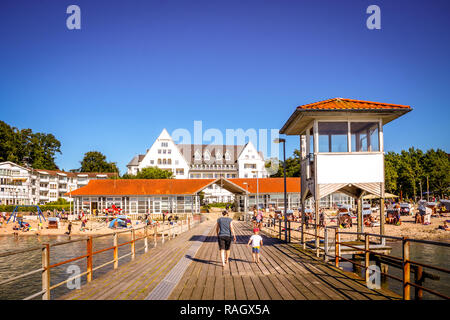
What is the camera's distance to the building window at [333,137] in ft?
43.5

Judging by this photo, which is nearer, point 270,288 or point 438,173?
point 270,288

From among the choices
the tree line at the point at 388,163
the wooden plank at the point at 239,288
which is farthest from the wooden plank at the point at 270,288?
the tree line at the point at 388,163

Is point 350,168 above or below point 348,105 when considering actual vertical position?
below

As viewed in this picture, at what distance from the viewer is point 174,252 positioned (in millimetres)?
13656

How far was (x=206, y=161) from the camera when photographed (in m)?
89.9

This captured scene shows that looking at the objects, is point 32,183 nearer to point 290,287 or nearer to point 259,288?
point 259,288

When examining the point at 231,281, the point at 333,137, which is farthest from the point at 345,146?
the point at 231,281

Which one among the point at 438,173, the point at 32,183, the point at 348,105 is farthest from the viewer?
the point at 32,183

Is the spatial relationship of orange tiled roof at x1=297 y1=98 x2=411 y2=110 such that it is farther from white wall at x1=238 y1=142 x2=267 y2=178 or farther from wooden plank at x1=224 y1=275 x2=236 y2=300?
white wall at x1=238 y1=142 x2=267 y2=178

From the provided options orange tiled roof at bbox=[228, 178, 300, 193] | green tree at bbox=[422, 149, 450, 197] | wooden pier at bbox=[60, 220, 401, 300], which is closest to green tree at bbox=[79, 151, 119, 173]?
orange tiled roof at bbox=[228, 178, 300, 193]

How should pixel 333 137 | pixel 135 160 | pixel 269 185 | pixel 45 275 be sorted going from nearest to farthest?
pixel 45 275 < pixel 333 137 < pixel 269 185 < pixel 135 160

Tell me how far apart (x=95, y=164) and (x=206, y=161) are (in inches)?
1638

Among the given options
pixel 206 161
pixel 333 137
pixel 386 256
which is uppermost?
pixel 206 161

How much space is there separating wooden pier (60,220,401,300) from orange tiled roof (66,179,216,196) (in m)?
32.6
